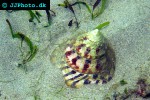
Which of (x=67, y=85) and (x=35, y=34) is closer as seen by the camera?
(x=67, y=85)

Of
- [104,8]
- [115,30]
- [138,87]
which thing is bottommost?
[138,87]

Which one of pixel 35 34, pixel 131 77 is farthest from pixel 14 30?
pixel 131 77

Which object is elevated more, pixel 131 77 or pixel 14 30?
pixel 14 30

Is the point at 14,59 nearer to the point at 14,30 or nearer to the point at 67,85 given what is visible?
the point at 14,30
